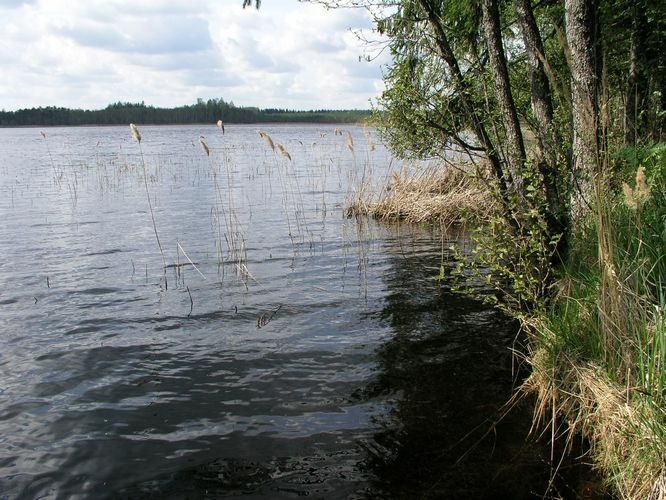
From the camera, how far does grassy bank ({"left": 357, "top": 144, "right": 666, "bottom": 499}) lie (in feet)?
12.0

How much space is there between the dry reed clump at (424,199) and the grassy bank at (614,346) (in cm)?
915

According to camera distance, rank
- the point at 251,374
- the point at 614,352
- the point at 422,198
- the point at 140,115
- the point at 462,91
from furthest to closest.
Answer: the point at 140,115, the point at 422,198, the point at 462,91, the point at 251,374, the point at 614,352

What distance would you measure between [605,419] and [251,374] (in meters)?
3.67

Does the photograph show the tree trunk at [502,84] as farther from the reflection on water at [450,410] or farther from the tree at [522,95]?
the reflection on water at [450,410]

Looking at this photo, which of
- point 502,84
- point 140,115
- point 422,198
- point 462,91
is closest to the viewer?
point 502,84

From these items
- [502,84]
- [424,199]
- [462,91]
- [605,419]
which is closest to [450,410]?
[605,419]

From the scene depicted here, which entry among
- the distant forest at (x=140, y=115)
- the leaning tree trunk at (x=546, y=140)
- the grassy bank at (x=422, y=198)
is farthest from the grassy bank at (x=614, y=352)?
the distant forest at (x=140, y=115)

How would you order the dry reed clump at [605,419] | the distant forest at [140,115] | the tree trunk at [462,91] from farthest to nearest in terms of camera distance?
the distant forest at [140,115] → the tree trunk at [462,91] → the dry reed clump at [605,419]

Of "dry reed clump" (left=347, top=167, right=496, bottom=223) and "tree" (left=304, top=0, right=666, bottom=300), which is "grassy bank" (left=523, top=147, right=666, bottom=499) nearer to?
"tree" (left=304, top=0, right=666, bottom=300)

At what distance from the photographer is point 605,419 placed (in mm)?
4262

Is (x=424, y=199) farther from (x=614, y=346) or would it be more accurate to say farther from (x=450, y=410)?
(x=614, y=346)

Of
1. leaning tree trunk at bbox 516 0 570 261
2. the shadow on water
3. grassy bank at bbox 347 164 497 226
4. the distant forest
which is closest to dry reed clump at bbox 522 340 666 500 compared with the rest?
the shadow on water

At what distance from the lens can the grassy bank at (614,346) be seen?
3672 millimetres

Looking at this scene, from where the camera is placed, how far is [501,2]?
10.3 meters
